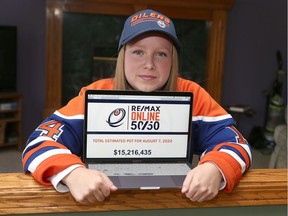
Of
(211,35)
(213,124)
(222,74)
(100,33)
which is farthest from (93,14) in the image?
(213,124)

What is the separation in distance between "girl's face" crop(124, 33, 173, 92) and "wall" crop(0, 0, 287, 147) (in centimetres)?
306

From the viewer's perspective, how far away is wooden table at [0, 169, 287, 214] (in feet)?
1.85

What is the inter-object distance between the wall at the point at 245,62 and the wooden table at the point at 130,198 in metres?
3.26

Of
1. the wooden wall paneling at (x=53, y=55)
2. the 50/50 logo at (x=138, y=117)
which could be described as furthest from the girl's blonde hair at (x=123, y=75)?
the wooden wall paneling at (x=53, y=55)

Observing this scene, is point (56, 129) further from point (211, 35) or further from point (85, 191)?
point (211, 35)

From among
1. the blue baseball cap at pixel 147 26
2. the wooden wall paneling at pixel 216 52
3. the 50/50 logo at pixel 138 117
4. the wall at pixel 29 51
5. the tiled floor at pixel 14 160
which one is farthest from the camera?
the wooden wall paneling at pixel 216 52

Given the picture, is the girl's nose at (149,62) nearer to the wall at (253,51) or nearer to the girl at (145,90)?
the girl at (145,90)

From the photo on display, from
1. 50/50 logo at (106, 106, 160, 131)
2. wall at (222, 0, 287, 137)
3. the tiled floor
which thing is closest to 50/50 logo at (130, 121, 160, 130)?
50/50 logo at (106, 106, 160, 131)

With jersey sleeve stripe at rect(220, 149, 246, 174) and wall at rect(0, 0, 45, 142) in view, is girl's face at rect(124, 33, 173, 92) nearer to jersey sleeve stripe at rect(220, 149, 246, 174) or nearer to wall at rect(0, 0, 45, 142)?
jersey sleeve stripe at rect(220, 149, 246, 174)

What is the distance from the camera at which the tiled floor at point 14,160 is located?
296 centimetres

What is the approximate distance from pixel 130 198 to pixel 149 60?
309mm

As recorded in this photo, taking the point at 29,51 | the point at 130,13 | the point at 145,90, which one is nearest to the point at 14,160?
the point at 29,51

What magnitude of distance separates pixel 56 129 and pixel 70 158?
0.14 meters

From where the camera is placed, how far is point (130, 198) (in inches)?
23.0
